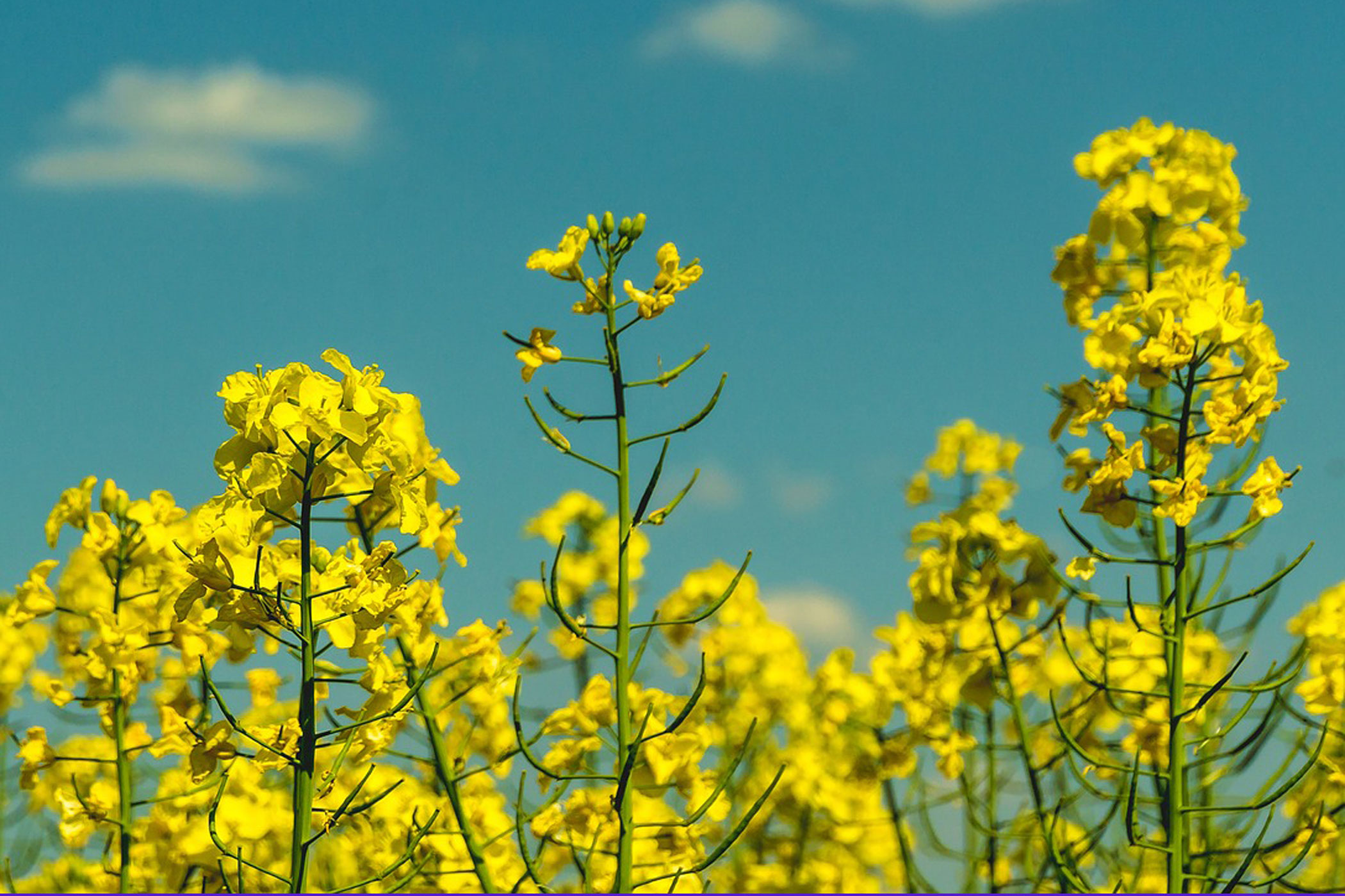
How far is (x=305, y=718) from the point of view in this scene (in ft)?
7.34

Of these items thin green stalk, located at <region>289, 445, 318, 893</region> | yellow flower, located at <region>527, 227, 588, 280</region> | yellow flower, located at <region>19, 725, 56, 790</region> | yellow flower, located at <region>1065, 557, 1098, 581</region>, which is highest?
yellow flower, located at <region>527, 227, 588, 280</region>

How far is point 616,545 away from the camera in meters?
5.71

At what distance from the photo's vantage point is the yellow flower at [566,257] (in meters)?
2.89

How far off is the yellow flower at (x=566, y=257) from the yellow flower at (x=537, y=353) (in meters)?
0.12

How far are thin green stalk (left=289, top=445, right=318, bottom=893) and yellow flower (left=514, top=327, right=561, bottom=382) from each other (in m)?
0.68

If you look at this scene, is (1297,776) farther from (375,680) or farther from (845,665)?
(845,665)

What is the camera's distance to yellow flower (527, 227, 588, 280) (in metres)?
2.89

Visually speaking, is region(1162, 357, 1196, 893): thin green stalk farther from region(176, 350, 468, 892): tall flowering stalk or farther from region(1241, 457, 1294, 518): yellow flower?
region(176, 350, 468, 892): tall flowering stalk

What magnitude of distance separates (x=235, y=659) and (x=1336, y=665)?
3.14 meters

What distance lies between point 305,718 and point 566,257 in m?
1.09

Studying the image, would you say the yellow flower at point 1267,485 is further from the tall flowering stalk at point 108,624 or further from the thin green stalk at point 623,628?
the tall flowering stalk at point 108,624

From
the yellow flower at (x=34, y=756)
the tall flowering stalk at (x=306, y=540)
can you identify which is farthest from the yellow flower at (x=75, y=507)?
the tall flowering stalk at (x=306, y=540)

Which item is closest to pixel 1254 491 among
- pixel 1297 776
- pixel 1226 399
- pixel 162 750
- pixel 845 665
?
pixel 1226 399

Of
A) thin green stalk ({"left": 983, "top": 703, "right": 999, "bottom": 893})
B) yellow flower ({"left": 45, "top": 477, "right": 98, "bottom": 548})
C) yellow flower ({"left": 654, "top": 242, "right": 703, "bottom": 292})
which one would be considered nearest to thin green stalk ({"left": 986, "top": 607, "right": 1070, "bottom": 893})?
thin green stalk ({"left": 983, "top": 703, "right": 999, "bottom": 893})
